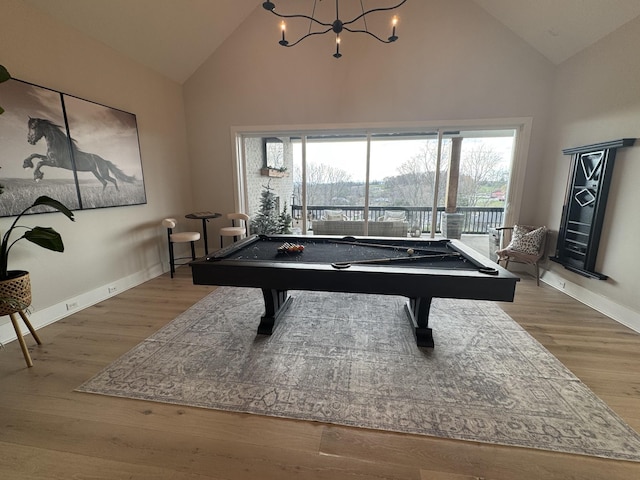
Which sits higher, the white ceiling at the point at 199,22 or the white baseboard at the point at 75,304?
the white ceiling at the point at 199,22

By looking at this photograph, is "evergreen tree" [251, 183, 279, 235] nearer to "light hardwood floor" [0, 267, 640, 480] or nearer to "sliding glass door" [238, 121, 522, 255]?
"sliding glass door" [238, 121, 522, 255]

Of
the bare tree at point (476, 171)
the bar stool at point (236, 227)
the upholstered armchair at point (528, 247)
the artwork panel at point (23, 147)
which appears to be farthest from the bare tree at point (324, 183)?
the artwork panel at point (23, 147)

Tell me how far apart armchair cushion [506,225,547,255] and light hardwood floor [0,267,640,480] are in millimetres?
1827

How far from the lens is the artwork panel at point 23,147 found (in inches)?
97.4

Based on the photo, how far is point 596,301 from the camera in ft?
10.4

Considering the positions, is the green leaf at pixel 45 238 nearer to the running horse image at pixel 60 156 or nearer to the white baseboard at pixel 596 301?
the running horse image at pixel 60 156

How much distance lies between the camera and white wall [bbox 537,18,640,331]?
2807mm

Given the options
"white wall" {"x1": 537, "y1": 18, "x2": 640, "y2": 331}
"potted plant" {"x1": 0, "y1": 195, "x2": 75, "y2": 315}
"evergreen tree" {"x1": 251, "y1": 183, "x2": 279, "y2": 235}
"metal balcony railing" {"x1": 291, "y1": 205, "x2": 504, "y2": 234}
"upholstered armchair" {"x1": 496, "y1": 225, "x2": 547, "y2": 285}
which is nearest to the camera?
"potted plant" {"x1": 0, "y1": 195, "x2": 75, "y2": 315}

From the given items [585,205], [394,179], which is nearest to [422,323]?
[585,205]

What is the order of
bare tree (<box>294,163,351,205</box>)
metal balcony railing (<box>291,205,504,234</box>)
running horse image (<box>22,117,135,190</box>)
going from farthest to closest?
bare tree (<box>294,163,351,205</box>), metal balcony railing (<box>291,205,504,234</box>), running horse image (<box>22,117,135,190</box>)

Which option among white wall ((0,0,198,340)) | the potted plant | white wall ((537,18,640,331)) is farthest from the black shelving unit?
white wall ((0,0,198,340))

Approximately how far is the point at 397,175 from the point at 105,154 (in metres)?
4.26

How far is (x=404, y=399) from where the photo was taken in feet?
5.98

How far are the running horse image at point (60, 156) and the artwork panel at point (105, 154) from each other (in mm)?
11
